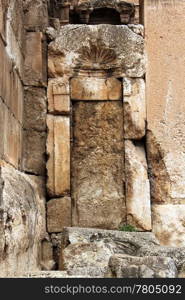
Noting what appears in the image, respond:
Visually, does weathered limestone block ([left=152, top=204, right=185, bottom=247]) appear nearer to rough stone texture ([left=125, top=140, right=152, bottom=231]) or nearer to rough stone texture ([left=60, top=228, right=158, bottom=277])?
rough stone texture ([left=125, top=140, right=152, bottom=231])

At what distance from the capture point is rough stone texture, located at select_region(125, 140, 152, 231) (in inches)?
281

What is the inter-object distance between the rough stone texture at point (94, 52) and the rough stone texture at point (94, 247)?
2.34 meters

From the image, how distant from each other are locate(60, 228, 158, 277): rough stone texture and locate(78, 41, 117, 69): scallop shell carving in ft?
7.94

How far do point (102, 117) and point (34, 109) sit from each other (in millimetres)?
855

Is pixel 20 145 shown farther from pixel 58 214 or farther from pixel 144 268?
pixel 144 268

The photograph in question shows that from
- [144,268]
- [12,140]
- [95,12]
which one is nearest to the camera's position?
[144,268]

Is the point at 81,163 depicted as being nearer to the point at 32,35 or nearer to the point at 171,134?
the point at 171,134

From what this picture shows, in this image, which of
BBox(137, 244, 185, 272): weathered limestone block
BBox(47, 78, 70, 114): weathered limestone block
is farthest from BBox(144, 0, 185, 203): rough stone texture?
BBox(137, 244, 185, 272): weathered limestone block

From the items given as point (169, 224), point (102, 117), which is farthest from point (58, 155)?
point (169, 224)

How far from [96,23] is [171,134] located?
1776 millimetres

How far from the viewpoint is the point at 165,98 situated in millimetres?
7516

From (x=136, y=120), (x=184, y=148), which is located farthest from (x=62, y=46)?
(x=184, y=148)

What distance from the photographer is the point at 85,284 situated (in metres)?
3.79

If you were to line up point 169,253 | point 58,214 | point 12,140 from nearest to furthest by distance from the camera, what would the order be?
point 169,253, point 12,140, point 58,214
